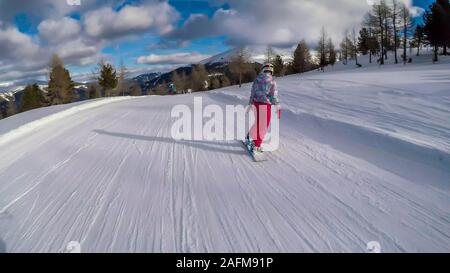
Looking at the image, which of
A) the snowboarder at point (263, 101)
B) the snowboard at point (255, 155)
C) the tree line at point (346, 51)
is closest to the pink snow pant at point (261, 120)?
the snowboarder at point (263, 101)

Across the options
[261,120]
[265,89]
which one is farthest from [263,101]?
[261,120]

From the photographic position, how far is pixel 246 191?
4.41m

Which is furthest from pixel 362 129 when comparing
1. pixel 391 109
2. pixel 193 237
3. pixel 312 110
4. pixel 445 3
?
pixel 445 3

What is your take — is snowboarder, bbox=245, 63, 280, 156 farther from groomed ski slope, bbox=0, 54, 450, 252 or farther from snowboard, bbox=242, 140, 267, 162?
groomed ski slope, bbox=0, 54, 450, 252

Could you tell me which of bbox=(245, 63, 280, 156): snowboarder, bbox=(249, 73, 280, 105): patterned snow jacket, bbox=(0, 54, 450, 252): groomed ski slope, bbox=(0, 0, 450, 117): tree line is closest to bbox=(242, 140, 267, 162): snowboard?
bbox=(245, 63, 280, 156): snowboarder

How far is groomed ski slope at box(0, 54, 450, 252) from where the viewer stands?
3.22m

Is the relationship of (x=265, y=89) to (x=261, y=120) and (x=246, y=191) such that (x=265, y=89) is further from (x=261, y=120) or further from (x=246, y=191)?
(x=246, y=191)

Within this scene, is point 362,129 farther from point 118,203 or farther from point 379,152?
point 118,203

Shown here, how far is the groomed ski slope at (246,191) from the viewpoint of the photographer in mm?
3219

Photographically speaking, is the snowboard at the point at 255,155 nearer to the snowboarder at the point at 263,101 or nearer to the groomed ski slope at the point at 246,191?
the snowboarder at the point at 263,101

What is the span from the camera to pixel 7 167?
663 cm
